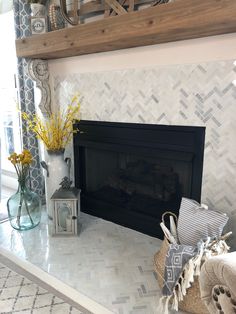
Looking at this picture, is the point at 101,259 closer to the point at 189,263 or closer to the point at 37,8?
the point at 189,263

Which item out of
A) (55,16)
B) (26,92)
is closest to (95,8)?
(55,16)

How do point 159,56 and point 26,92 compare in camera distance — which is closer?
point 159,56

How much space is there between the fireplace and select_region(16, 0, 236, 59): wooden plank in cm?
57

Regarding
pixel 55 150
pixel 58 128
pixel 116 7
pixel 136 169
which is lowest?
pixel 136 169

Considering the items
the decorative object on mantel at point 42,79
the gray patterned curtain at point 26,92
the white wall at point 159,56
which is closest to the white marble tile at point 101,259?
the gray patterned curtain at point 26,92

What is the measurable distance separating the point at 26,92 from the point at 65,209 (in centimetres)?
122

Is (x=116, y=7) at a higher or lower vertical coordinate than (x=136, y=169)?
higher

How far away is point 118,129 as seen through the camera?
212 centimetres

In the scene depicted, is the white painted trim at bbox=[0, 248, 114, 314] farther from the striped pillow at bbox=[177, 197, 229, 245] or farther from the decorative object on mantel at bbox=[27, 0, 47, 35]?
the decorative object on mantel at bbox=[27, 0, 47, 35]

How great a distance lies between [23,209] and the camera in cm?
222

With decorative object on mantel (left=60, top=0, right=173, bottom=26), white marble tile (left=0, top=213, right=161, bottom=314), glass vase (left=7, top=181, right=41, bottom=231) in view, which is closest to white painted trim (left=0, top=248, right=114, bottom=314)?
white marble tile (left=0, top=213, right=161, bottom=314)

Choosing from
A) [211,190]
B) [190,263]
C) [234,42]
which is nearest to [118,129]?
[211,190]

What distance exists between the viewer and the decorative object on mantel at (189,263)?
1.32 metres

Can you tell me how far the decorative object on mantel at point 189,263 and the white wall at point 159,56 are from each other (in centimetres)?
91
